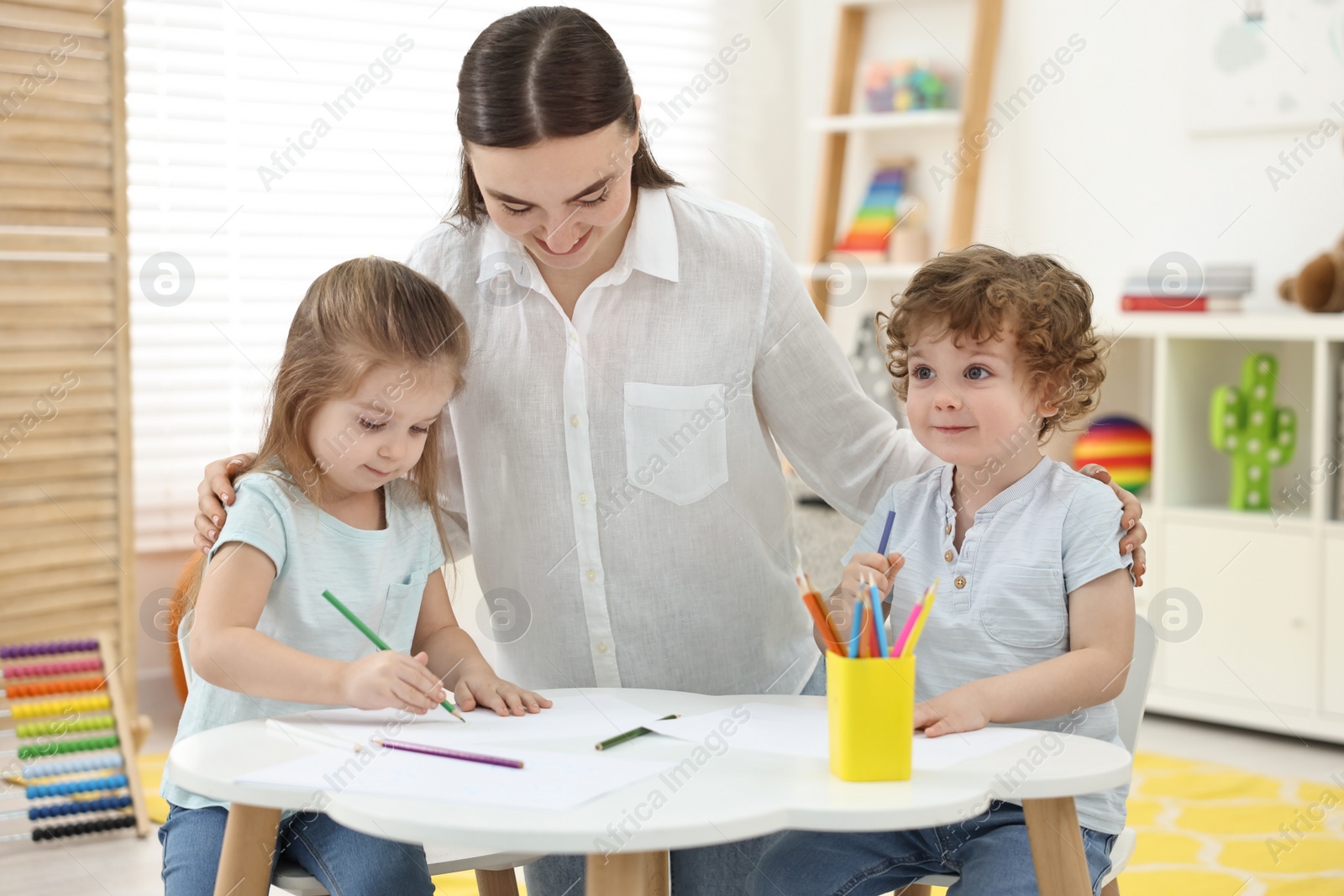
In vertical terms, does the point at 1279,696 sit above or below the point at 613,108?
below

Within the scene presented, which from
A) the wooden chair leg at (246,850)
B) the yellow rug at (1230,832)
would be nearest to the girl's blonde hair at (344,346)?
the wooden chair leg at (246,850)

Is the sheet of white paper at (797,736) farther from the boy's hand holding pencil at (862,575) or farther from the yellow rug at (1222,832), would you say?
the yellow rug at (1222,832)

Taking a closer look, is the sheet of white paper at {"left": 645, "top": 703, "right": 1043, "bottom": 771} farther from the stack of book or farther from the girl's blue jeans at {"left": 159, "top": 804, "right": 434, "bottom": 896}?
the stack of book

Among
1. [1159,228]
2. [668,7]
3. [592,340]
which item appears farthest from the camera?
[668,7]

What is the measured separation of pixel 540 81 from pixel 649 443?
0.42 metres

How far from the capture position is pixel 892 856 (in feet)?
4.24

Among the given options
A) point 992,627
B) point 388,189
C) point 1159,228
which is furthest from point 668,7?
point 992,627

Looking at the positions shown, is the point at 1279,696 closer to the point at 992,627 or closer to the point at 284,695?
the point at 992,627

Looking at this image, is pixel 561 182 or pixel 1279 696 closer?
pixel 561 182

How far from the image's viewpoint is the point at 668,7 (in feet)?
14.7

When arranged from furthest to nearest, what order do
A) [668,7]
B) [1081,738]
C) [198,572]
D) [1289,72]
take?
[668,7] → [1289,72] → [198,572] → [1081,738]

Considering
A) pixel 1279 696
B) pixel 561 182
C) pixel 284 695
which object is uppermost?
pixel 561 182

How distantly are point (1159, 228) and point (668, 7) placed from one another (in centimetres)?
177

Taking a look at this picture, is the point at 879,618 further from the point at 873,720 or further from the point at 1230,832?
the point at 1230,832
